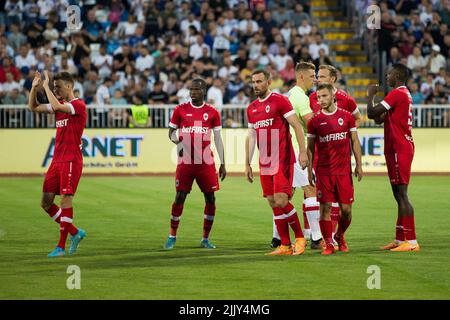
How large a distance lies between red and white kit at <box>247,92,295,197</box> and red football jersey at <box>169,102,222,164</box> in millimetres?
984

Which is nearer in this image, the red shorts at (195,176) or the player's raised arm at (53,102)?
the player's raised arm at (53,102)

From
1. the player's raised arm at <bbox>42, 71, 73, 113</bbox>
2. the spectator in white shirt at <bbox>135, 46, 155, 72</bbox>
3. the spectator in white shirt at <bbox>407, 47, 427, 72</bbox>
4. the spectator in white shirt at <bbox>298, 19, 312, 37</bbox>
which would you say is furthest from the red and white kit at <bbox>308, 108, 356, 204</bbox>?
the spectator in white shirt at <bbox>298, 19, 312, 37</bbox>

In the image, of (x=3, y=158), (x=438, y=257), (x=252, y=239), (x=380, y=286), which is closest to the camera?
(x=380, y=286)

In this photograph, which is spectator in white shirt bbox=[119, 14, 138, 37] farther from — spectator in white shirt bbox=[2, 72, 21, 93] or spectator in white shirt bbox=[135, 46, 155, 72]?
spectator in white shirt bbox=[2, 72, 21, 93]

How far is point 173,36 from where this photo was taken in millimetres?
30828

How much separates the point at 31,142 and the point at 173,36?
6.14 meters

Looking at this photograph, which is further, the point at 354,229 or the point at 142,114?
the point at 142,114

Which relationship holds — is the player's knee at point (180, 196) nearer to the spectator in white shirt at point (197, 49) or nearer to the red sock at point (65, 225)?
the red sock at point (65, 225)

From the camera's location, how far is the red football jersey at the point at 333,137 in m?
12.9

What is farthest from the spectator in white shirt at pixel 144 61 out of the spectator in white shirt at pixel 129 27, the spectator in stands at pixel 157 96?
the spectator in stands at pixel 157 96

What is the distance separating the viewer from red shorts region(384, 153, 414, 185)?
13344 mm

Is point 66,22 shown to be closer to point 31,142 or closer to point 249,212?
point 31,142

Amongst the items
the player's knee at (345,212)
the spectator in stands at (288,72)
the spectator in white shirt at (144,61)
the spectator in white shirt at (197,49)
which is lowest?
the player's knee at (345,212)

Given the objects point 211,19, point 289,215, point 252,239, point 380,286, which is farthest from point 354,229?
point 211,19
